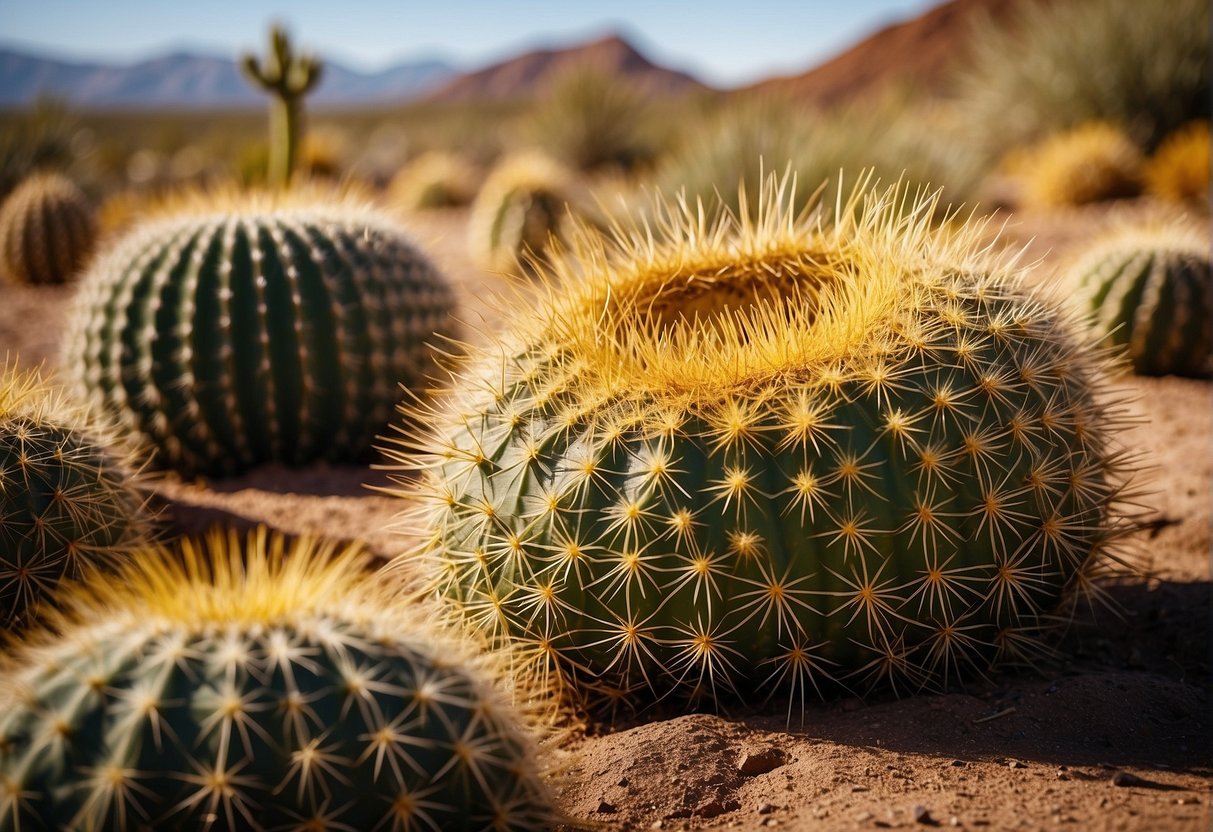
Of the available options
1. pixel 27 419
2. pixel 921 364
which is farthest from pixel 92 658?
pixel 921 364

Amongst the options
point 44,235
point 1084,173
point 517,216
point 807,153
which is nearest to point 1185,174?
point 1084,173

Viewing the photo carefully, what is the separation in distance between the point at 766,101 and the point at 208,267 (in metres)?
7.99

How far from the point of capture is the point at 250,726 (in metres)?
1.79

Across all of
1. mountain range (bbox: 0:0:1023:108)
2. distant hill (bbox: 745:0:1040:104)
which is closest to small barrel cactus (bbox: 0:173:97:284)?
mountain range (bbox: 0:0:1023:108)

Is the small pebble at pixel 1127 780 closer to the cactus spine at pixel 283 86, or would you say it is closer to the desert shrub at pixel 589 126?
the cactus spine at pixel 283 86

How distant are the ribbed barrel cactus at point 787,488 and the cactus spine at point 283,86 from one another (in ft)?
13.4

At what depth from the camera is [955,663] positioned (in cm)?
268

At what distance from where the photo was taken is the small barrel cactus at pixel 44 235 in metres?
9.33

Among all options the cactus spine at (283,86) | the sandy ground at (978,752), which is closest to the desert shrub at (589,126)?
the cactus spine at (283,86)

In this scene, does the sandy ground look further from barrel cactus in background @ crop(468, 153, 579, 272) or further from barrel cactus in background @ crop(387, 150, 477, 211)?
barrel cactus in background @ crop(387, 150, 477, 211)

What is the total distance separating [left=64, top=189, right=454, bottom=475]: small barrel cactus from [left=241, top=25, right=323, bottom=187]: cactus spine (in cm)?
169

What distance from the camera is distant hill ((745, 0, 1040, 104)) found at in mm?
40781

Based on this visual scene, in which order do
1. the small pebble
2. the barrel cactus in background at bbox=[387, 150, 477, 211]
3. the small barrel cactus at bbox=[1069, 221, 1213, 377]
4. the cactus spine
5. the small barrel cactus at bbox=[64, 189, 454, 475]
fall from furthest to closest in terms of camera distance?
the barrel cactus in background at bbox=[387, 150, 477, 211]
the cactus spine
the small barrel cactus at bbox=[1069, 221, 1213, 377]
the small barrel cactus at bbox=[64, 189, 454, 475]
the small pebble

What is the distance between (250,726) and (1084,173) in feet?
31.8
